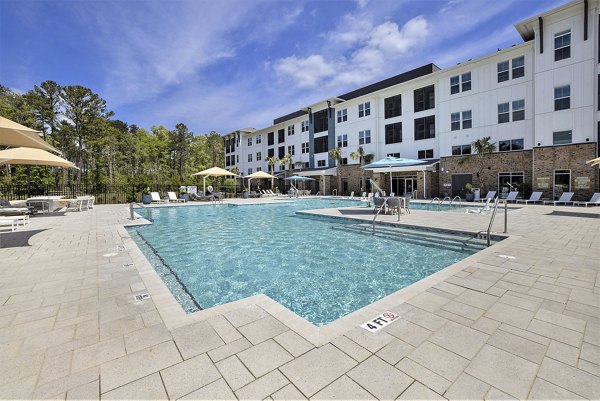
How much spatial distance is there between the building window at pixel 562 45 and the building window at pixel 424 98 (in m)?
8.96

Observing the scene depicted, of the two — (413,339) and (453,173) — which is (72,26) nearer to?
(413,339)

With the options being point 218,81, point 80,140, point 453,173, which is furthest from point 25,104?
point 453,173

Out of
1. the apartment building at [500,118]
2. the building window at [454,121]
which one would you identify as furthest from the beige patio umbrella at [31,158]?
the building window at [454,121]

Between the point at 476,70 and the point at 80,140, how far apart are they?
37.9 metres

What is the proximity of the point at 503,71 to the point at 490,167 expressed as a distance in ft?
24.3

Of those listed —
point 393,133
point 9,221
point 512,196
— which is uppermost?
point 393,133

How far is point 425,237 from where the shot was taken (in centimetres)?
843

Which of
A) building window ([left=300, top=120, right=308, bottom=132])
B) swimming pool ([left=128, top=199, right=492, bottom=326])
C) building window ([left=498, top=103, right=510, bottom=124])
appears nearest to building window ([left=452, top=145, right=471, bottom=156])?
building window ([left=498, top=103, right=510, bottom=124])

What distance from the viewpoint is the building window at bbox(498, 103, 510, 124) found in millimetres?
21172

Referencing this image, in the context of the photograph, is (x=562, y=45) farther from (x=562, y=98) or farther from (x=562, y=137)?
(x=562, y=137)

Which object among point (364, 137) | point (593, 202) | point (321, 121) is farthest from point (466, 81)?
point (321, 121)

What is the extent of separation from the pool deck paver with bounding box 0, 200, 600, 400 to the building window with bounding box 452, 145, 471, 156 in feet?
72.1

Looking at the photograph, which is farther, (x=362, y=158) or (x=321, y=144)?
(x=321, y=144)

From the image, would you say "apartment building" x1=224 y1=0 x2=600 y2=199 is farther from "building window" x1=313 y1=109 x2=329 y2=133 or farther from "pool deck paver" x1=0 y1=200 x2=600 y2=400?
"pool deck paver" x1=0 y1=200 x2=600 y2=400
